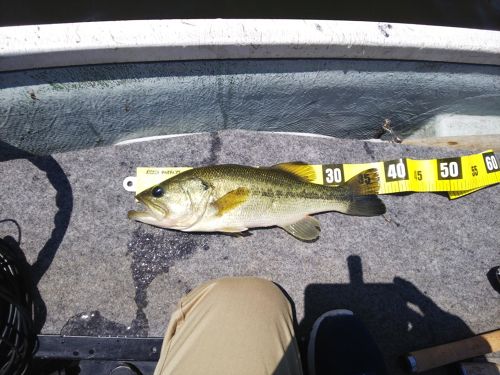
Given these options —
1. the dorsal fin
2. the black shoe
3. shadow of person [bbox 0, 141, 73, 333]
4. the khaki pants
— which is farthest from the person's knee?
shadow of person [bbox 0, 141, 73, 333]

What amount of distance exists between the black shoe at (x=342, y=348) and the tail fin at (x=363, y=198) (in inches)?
29.3

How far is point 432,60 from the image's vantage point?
2.55 meters

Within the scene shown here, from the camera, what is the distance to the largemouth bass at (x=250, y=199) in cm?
248

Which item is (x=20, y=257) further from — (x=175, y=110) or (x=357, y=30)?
(x=357, y=30)

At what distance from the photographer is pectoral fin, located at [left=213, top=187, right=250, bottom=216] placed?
249cm

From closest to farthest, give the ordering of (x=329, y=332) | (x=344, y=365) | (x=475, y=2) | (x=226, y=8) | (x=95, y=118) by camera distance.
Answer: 1. (x=344, y=365)
2. (x=329, y=332)
3. (x=95, y=118)
4. (x=226, y=8)
5. (x=475, y=2)

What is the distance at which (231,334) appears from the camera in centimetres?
185

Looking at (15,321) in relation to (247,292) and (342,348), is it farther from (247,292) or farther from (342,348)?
(342,348)

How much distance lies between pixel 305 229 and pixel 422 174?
3.61 feet

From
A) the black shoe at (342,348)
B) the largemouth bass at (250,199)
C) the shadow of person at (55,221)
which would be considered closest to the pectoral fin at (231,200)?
the largemouth bass at (250,199)

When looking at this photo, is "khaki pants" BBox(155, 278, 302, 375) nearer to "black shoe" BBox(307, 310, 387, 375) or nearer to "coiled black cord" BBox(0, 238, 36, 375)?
"black shoe" BBox(307, 310, 387, 375)

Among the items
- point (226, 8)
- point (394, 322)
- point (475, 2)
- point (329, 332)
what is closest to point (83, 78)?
point (329, 332)

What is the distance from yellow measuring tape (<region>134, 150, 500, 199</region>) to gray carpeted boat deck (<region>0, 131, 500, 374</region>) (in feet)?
0.50

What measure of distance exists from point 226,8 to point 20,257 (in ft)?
15.4
